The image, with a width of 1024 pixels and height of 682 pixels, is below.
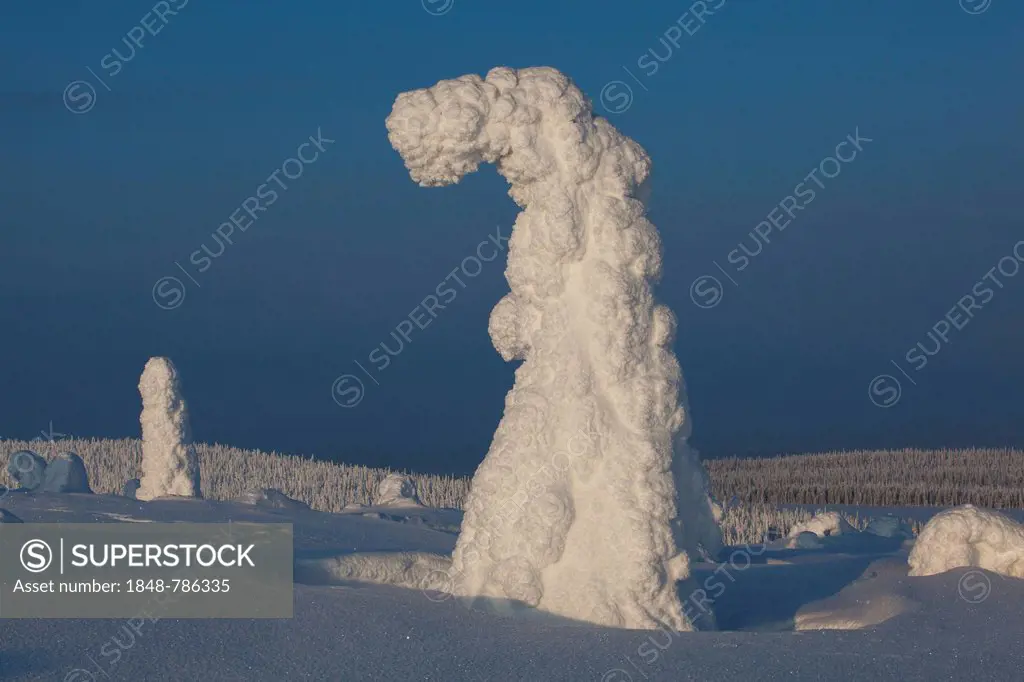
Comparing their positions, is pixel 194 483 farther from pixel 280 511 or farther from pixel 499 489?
pixel 499 489

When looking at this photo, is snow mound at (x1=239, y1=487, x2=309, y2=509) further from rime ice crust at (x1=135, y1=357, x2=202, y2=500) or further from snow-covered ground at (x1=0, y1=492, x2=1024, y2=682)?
snow-covered ground at (x1=0, y1=492, x2=1024, y2=682)

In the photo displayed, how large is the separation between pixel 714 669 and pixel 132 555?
3.61 metres

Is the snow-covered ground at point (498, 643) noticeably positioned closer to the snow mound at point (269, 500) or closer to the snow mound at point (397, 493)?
the snow mound at point (269, 500)

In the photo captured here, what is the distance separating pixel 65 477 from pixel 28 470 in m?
0.92

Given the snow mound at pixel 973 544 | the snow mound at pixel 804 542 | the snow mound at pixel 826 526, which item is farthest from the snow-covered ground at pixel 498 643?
the snow mound at pixel 826 526

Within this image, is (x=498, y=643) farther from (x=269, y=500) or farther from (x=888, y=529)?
(x=888, y=529)

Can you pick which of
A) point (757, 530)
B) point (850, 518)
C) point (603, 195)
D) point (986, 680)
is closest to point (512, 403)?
point (603, 195)

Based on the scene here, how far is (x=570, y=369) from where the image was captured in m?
7.13

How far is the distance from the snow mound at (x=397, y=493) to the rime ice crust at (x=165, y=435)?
2101 millimetres

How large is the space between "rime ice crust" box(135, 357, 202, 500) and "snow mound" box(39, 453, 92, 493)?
69 centimetres

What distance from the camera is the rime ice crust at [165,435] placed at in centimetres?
1284

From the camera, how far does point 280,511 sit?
1112 centimetres

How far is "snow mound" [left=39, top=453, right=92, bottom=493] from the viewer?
12500 millimetres

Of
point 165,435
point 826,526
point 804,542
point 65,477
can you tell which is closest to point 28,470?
point 65,477
